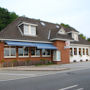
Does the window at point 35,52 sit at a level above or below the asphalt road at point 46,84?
above

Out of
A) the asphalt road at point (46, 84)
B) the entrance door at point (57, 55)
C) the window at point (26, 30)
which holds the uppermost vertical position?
the window at point (26, 30)

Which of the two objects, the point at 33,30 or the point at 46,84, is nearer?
the point at 46,84

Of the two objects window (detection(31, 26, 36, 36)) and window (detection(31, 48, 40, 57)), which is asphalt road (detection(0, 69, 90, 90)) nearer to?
window (detection(31, 48, 40, 57))

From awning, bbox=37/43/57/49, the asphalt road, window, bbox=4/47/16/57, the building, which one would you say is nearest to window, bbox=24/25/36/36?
the building

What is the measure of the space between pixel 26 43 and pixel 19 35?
180cm

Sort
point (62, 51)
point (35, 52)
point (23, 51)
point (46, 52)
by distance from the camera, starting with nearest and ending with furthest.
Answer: point (23, 51) < point (35, 52) < point (46, 52) < point (62, 51)

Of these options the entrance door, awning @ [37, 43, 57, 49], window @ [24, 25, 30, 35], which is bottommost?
the entrance door

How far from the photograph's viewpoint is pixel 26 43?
21.6m

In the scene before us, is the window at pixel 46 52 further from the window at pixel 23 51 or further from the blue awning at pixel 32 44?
the window at pixel 23 51

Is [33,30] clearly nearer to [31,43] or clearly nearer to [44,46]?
[31,43]

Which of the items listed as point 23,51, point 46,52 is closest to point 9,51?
point 23,51

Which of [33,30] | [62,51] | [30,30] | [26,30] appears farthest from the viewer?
[62,51]

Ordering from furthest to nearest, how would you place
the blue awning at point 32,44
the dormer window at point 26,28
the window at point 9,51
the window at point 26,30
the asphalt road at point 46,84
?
the window at point 26,30 < the dormer window at point 26,28 < the window at point 9,51 < the blue awning at point 32,44 < the asphalt road at point 46,84

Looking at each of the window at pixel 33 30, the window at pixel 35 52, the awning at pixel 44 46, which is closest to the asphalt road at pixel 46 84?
the awning at pixel 44 46
